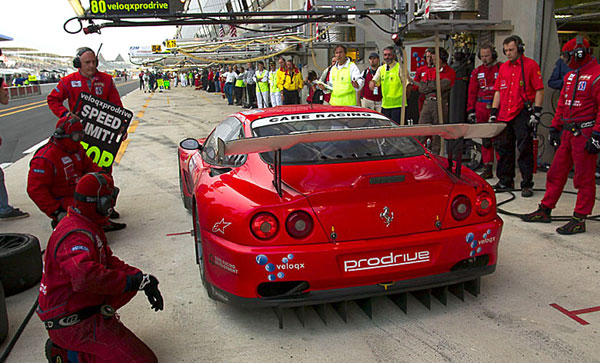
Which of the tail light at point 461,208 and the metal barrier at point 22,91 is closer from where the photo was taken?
the tail light at point 461,208

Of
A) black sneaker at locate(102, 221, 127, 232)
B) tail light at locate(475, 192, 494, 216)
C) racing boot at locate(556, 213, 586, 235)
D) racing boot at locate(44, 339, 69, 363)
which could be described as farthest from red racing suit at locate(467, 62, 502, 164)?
racing boot at locate(44, 339, 69, 363)

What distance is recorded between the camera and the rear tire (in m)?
3.72

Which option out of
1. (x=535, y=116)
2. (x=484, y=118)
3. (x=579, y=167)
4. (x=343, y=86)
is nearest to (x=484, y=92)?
(x=484, y=118)

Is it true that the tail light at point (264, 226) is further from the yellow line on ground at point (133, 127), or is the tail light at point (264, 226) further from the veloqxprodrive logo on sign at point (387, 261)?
the yellow line on ground at point (133, 127)

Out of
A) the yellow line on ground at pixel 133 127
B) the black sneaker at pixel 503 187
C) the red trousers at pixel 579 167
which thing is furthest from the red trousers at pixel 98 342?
the yellow line on ground at pixel 133 127

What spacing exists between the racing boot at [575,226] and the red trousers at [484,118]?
94.0 inches

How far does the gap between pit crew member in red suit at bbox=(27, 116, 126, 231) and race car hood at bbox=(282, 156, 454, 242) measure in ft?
8.70

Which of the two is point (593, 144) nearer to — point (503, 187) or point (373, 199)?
point (503, 187)

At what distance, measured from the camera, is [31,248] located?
12.6 feet

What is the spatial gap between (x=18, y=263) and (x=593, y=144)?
15.8 feet

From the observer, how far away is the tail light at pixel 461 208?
10.1 feet

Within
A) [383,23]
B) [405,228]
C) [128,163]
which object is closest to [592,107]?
[405,228]

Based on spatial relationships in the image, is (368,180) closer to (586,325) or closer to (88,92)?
(586,325)

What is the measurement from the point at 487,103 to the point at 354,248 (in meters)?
5.12
